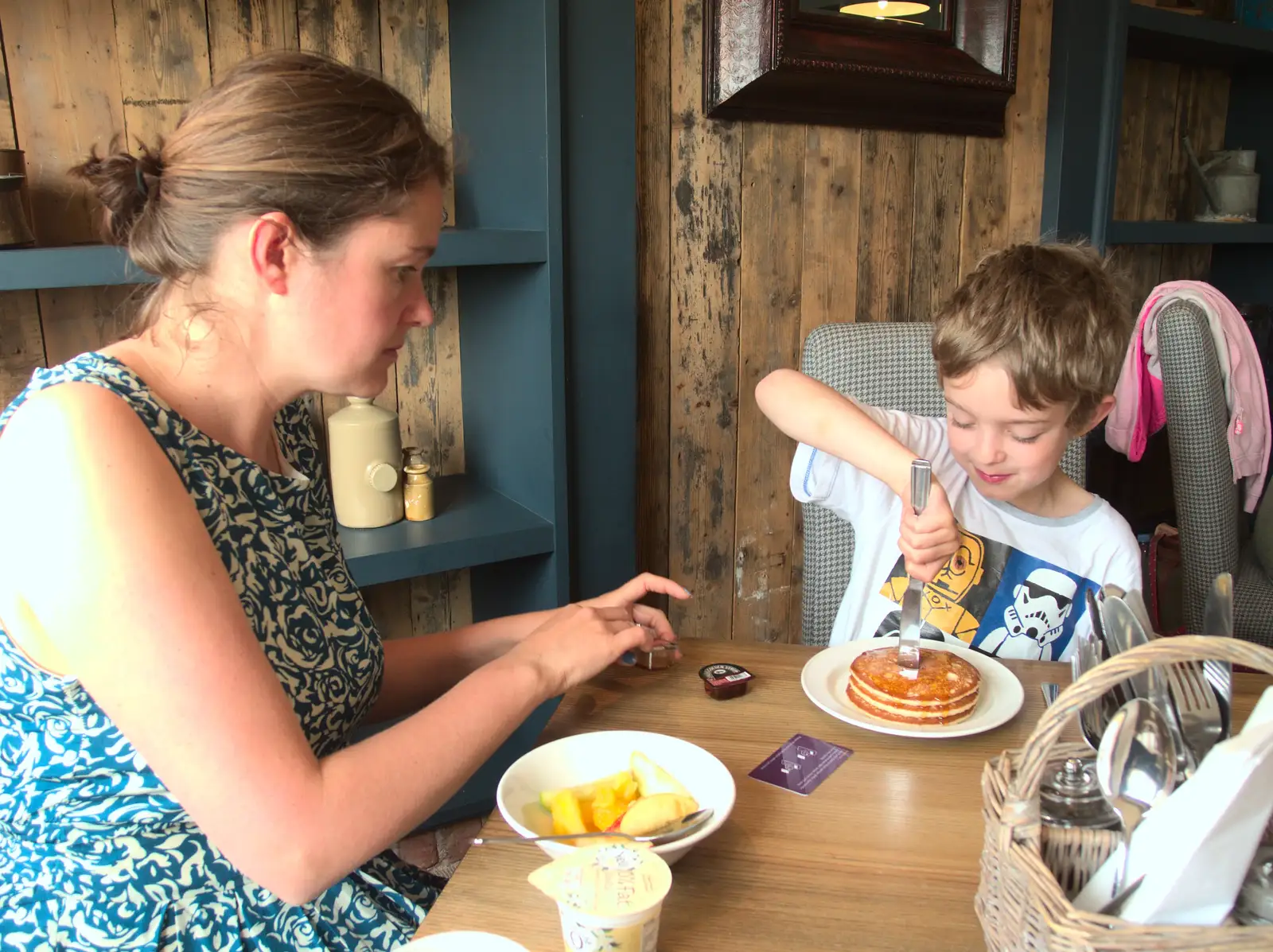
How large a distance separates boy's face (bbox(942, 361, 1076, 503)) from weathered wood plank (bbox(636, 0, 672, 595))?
0.92 metres

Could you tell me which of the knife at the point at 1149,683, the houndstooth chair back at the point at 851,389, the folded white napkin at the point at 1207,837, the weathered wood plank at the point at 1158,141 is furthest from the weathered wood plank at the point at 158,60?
the weathered wood plank at the point at 1158,141

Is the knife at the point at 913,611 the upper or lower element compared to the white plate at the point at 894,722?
upper

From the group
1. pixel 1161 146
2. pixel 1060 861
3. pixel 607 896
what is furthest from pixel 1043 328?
pixel 1161 146

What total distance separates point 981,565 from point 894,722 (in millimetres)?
490

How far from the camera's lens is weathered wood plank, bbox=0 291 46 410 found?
177 cm

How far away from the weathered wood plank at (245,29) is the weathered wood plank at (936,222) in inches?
56.5

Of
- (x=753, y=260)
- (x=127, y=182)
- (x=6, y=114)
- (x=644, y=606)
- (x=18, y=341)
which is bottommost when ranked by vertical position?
(x=644, y=606)

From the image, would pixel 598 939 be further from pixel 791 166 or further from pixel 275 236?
pixel 791 166

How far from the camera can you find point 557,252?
187 centimetres

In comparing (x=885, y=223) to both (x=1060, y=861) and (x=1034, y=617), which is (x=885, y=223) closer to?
(x=1034, y=617)

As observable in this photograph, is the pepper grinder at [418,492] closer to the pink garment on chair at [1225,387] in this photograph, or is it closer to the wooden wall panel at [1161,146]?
the pink garment on chair at [1225,387]

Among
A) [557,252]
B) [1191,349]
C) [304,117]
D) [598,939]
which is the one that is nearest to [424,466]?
[557,252]

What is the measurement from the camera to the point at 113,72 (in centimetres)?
178

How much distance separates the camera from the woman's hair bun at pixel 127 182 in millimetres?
1015
